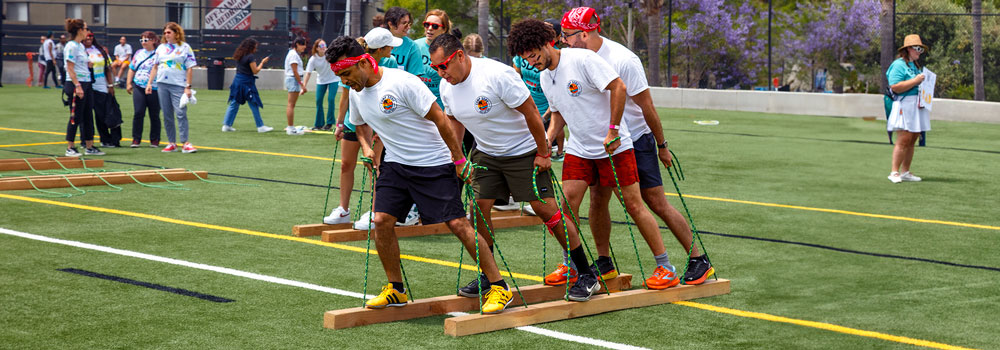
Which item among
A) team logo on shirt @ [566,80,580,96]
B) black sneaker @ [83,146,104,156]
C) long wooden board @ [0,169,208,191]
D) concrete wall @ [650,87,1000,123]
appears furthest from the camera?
concrete wall @ [650,87,1000,123]

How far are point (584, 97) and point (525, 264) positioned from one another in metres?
1.88

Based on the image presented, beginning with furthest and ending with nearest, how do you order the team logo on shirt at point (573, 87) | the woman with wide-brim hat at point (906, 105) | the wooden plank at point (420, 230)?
the woman with wide-brim hat at point (906, 105) → the wooden plank at point (420, 230) → the team logo on shirt at point (573, 87)

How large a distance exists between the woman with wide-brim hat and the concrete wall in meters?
12.1

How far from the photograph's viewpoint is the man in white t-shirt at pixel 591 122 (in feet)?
23.3

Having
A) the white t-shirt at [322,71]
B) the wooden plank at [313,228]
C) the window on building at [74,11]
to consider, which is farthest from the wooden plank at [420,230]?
the window on building at [74,11]

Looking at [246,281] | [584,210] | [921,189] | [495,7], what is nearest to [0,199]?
[246,281]

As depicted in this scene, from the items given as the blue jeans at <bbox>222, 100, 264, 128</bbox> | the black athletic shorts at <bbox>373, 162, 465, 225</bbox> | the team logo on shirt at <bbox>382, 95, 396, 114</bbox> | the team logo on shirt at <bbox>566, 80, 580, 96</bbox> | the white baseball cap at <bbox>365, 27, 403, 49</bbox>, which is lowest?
the black athletic shorts at <bbox>373, 162, 465, 225</bbox>

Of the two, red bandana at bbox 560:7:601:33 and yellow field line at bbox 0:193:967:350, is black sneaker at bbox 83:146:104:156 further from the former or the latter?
red bandana at bbox 560:7:601:33

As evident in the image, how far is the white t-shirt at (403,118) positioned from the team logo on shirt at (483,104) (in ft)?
1.03

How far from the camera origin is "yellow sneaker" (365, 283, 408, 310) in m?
6.75

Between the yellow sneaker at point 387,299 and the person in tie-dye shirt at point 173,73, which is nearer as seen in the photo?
the yellow sneaker at point 387,299

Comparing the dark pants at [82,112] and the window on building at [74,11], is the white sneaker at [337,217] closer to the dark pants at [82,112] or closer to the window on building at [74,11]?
the dark pants at [82,112]

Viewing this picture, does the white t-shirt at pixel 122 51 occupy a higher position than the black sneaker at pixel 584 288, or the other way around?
the white t-shirt at pixel 122 51

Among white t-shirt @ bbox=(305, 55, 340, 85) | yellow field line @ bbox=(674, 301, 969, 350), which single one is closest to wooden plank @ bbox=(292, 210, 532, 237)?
yellow field line @ bbox=(674, 301, 969, 350)
